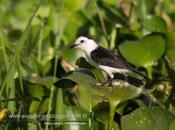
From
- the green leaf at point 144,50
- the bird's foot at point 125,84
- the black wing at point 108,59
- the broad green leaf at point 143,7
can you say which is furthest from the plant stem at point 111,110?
the broad green leaf at point 143,7

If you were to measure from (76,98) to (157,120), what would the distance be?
72 centimetres

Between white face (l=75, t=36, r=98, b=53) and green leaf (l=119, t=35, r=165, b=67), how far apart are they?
20 cm

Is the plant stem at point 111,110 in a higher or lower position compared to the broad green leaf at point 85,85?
lower

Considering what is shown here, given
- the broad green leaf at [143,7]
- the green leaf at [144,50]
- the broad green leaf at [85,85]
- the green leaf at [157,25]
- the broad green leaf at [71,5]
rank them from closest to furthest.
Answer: the broad green leaf at [85,85], the green leaf at [144,50], the green leaf at [157,25], the broad green leaf at [143,7], the broad green leaf at [71,5]

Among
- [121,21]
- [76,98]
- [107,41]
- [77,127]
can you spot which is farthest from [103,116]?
[121,21]

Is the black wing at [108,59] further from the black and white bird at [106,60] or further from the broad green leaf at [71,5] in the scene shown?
the broad green leaf at [71,5]

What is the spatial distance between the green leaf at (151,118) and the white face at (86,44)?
104cm

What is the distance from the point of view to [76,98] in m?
3.54

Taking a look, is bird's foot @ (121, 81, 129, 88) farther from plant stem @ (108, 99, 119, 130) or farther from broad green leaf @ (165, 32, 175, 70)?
broad green leaf @ (165, 32, 175, 70)

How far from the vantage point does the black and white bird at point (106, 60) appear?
3634mm

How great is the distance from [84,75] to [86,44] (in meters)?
0.88

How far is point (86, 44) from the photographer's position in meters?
3.95

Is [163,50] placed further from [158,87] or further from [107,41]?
[107,41]

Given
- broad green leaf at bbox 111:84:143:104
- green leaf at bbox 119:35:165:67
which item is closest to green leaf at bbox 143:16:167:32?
green leaf at bbox 119:35:165:67
